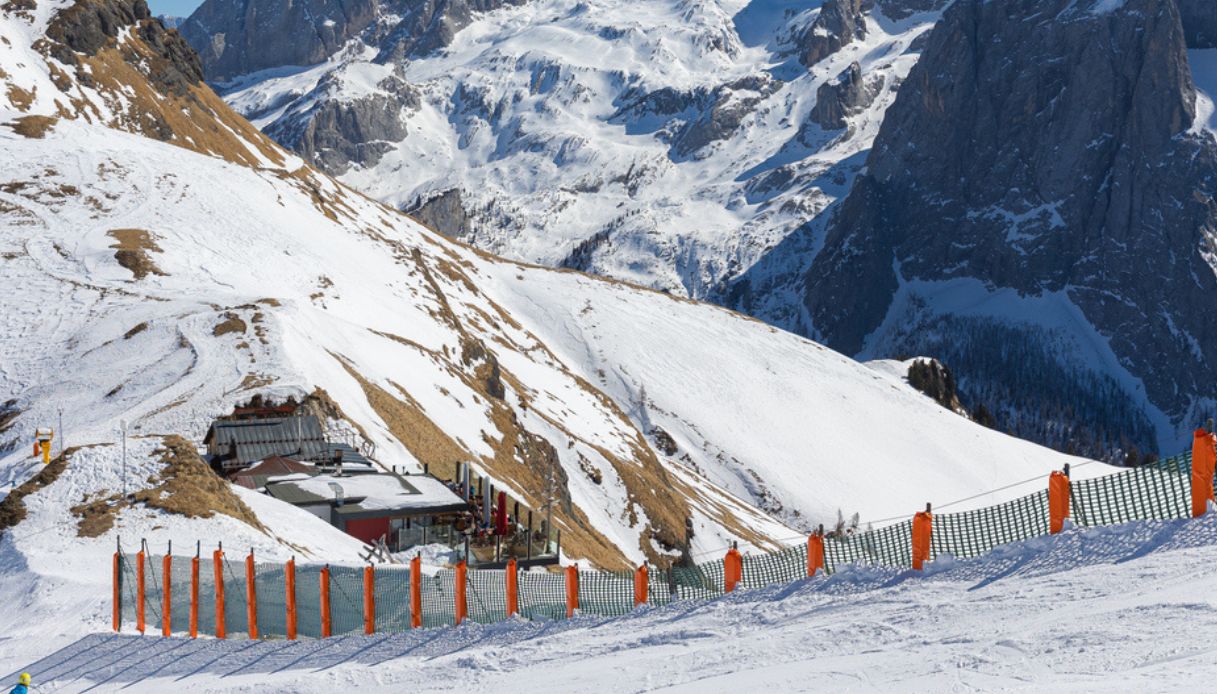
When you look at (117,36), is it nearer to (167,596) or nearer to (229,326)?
(229,326)

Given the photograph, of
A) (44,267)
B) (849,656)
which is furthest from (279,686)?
(44,267)

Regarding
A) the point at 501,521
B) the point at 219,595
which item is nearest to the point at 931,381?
the point at 501,521

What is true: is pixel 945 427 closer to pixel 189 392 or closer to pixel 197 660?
pixel 189 392

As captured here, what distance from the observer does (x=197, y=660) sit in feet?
86.2

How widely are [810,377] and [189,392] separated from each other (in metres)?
117

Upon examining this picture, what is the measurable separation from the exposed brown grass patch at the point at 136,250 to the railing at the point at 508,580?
203 feet

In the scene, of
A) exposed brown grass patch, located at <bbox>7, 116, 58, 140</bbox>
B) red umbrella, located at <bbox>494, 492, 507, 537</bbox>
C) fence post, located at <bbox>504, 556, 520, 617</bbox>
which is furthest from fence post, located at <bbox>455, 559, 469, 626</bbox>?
exposed brown grass patch, located at <bbox>7, 116, 58, 140</bbox>

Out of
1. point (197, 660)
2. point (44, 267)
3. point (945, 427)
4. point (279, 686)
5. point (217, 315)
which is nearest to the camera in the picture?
point (279, 686)

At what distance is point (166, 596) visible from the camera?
29.5 meters

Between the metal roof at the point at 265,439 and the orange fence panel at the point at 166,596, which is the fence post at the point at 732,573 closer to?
the orange fence panel at the point at 166,596

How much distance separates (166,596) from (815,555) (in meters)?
15.4

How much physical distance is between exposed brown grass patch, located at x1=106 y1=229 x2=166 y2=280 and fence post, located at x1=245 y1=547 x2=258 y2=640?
63846 mm

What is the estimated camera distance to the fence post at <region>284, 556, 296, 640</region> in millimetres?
27453

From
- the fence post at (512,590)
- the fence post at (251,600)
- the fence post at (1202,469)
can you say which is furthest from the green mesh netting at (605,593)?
the fence post at (1202,469)
